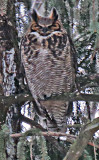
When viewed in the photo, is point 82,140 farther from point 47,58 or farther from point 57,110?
point 57,110

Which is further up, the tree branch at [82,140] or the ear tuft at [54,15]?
the ear tuft at [54,15]

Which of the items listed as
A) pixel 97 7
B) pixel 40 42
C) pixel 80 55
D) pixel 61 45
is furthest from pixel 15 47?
pixel 97 7

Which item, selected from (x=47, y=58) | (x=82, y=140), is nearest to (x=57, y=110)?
(x=47, y=58)

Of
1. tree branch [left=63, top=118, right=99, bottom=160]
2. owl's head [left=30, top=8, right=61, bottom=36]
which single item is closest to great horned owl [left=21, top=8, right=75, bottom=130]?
owl's head [left=30, top=8, right=61, bottom=36]

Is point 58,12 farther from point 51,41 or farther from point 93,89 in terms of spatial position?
point 93,89

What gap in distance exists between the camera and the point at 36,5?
2830mm

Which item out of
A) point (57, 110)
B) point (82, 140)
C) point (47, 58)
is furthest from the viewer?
point (57, 110)

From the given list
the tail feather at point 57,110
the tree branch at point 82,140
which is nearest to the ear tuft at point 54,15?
the tail feather at point 57,110

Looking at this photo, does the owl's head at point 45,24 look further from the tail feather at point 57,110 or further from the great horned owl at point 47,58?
the tail feather at point 57,110

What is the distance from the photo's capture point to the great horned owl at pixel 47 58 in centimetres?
260

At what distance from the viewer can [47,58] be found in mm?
2604

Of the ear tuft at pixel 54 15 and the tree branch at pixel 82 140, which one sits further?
the ear tuft at pixel 54 15

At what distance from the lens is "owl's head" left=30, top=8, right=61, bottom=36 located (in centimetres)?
262

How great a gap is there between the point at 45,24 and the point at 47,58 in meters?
0.30
